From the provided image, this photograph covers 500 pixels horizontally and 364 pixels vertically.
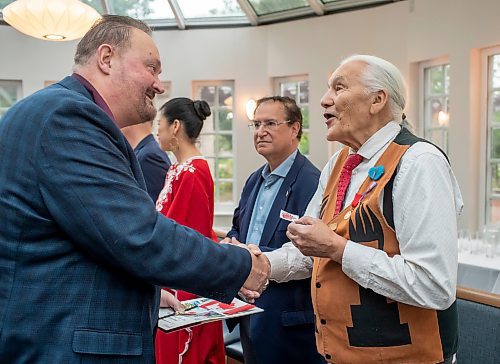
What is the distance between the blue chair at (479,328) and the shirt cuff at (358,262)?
815 mm

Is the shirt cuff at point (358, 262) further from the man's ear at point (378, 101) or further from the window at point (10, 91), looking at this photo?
the window at point (10, 91)

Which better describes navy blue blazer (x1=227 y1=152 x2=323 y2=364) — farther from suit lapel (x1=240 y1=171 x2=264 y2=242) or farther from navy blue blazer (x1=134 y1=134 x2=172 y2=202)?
navy blue blazer (x1=134 y1=134 x2=172 y2=202)

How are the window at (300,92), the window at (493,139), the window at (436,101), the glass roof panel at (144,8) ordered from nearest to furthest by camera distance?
the window at (493,139), the window at (436,101), the window at (300,92), the glass roof panel at (144,8)

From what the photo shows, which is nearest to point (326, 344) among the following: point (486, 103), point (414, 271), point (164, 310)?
point (414, 271)

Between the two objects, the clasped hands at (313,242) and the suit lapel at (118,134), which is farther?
the clasped hands at (313,242)

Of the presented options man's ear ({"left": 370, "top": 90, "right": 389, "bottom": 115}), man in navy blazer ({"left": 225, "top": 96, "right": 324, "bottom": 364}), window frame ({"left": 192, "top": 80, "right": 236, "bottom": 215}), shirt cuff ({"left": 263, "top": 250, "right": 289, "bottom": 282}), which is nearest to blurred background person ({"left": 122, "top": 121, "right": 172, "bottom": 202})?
man in navy blazer ({"left": 225, "top": 96, "right": 324, "bottom": 364})

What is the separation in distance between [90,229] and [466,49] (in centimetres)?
493

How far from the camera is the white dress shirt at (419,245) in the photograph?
1.35m

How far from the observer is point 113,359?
1198mm

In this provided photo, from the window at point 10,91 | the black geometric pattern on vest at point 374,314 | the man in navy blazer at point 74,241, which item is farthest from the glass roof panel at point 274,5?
the man in navy blazer at point 74,241

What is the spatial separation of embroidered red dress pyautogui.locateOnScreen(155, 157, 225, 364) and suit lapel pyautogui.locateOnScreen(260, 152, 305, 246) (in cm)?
36

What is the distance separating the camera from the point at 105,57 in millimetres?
1353

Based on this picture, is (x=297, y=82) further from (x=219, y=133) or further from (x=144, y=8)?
(x=144, y=8)

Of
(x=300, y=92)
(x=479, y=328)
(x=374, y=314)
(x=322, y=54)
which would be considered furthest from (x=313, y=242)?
(x=300, y=92)
